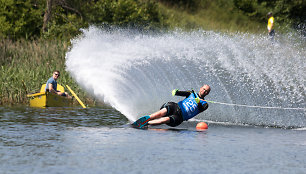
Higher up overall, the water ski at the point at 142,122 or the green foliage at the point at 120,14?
the green foliage at the point at 120,14

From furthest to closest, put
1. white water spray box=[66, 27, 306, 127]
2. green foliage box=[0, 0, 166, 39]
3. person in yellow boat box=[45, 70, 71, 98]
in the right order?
1. green foliage box=[0, 0, 166, 39]
2. person in yellow boat box=[45, 70, 71, 98]
3. white water spray box=[66, 27, 306, 127]

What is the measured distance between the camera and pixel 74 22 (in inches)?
1486

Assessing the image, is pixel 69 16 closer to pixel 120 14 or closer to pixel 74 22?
pixel 74 22

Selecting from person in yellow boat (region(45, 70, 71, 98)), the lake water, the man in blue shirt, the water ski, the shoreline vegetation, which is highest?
the shoreline vegetation

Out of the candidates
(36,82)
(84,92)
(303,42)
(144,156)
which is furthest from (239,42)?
(303,42)

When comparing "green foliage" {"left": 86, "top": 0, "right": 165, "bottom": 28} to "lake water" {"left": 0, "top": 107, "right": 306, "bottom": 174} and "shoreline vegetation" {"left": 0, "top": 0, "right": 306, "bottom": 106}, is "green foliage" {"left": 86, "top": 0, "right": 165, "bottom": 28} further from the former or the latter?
"lake water" {"left": 0, "top": 107, "right": 306, "bottom": 174}

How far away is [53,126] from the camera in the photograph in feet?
53.7

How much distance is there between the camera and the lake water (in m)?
10.4

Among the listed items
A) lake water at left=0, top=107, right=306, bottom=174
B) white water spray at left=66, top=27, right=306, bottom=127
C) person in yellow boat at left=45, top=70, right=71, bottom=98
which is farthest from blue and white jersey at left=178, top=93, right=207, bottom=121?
person in yellow boat at left=45, top=70, right=71, bottom=98

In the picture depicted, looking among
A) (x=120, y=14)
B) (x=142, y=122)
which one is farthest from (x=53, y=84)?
(x=120, y=14)

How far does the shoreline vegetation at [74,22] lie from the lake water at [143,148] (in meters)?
8.58

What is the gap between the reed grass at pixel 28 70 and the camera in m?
25.0

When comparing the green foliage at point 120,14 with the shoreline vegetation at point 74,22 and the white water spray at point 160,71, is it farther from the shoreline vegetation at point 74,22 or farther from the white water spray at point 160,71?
the white water spray at point 160,71

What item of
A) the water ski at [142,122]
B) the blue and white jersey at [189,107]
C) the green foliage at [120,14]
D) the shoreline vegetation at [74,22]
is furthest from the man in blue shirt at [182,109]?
the green foliage at [120,14]
